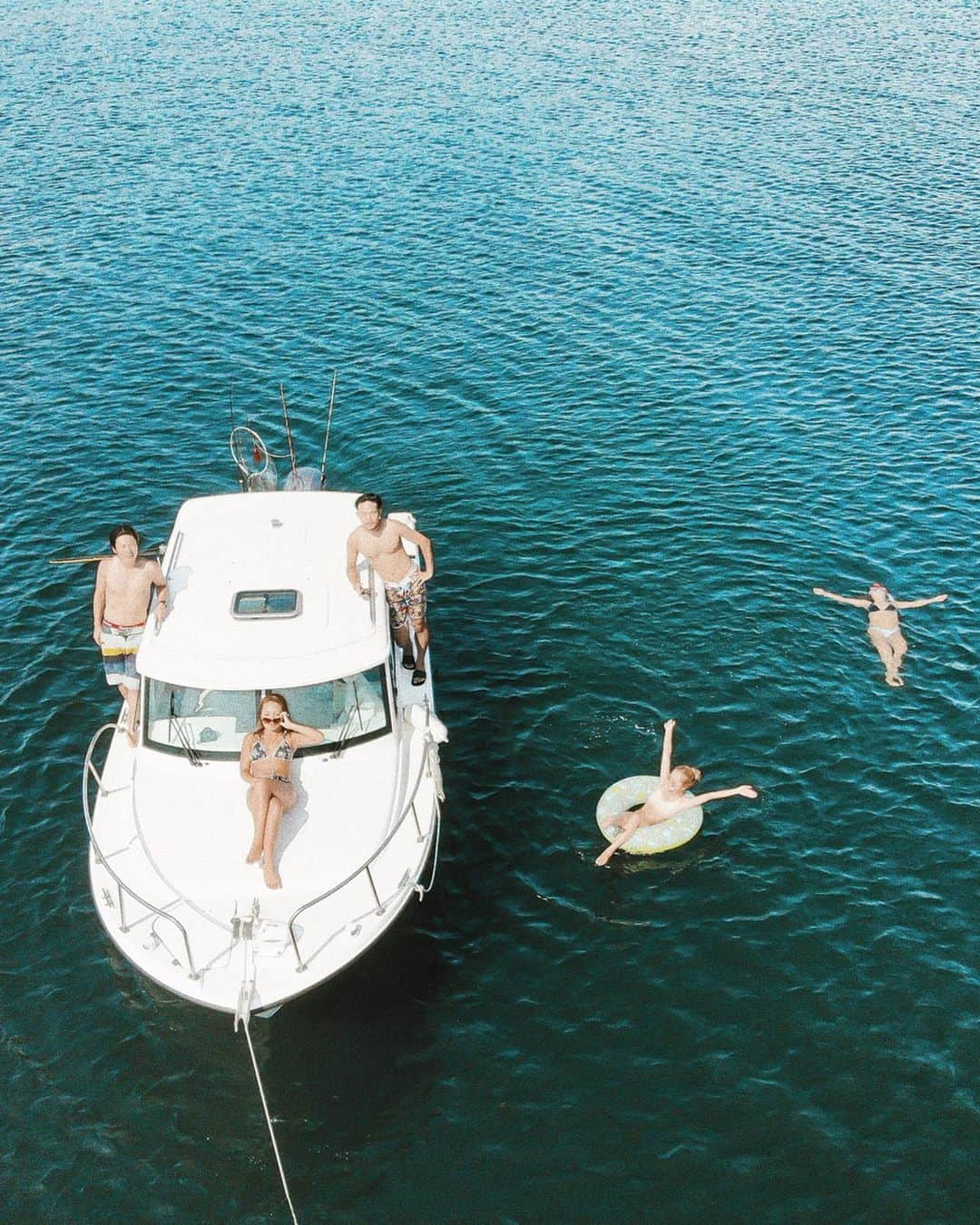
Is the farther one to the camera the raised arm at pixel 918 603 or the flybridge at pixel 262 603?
the raised arm at pixel 918 603

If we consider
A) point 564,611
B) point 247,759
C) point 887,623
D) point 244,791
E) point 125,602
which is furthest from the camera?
point 564,611

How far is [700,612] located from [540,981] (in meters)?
10.3

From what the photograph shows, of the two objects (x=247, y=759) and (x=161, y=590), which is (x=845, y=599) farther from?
(x=161, y=590)

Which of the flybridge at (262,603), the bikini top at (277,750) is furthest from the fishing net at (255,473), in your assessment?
the bikini top at (277,750)

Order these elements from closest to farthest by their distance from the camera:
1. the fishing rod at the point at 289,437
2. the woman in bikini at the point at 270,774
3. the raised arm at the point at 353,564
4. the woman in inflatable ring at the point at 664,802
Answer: the woman in bikini at the point at 270,774, the raised arm at the point at 353,564, the woman in inflatable ring at the point at 664,802, the fishing rod at the point at 289,437

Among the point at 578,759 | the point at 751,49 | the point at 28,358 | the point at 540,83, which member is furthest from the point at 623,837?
the point at 751,49

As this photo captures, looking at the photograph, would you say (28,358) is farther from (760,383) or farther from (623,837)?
(623,837)

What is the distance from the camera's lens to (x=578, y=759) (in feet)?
67.3

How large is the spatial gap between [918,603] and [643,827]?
935cm

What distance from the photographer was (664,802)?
59.5 feet

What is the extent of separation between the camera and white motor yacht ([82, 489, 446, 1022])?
14.6 meters

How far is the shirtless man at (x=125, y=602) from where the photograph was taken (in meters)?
17.6

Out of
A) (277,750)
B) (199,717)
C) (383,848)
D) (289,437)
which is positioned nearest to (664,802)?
(383,848)

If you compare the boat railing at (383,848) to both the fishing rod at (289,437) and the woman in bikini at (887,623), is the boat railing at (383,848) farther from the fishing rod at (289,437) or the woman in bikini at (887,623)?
the woman in bikini at (887,623)
